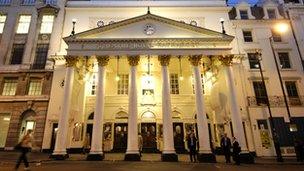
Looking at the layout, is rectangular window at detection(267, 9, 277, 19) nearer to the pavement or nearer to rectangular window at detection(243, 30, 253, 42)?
rectangular window at detection(243, 30, 253, 42)

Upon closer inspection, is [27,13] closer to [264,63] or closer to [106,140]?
[106,140]

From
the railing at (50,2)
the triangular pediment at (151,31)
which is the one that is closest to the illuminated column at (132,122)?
the triangular pediment at (151,31)

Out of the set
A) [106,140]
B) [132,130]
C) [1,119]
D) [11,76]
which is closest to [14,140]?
[1,119]

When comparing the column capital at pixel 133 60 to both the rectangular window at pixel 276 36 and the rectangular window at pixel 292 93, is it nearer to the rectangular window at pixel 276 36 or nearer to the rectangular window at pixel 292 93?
the rectangular window at pixel 292 93

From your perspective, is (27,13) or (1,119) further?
(27,13)

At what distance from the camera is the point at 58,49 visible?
24094mm

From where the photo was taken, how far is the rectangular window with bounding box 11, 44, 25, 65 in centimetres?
2439

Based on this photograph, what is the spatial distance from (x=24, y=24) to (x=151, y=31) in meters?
15.9

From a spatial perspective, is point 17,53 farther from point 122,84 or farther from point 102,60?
point 102,60

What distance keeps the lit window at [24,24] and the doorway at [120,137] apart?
49.1 feet

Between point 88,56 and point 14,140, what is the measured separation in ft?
36.9

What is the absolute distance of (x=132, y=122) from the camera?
16906mm

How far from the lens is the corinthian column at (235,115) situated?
→ 16.6 meters

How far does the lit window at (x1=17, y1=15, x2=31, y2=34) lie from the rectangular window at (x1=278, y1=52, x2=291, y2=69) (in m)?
28.0
